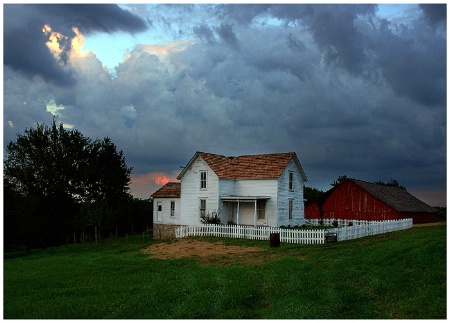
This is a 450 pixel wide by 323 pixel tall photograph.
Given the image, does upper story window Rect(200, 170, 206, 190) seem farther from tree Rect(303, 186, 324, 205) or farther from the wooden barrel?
tree Rect(303, 186, 324, 205)

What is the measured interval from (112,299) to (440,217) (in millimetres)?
56123

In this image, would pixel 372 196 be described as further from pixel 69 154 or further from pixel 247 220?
pixel 69 154

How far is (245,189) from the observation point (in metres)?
39.9

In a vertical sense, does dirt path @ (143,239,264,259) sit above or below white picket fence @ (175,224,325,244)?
below

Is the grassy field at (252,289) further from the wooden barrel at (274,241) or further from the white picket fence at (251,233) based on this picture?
the white picket fence at (251,233)

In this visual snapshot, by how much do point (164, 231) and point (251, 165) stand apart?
467 inches

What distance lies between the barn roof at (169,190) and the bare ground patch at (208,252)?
1331cm

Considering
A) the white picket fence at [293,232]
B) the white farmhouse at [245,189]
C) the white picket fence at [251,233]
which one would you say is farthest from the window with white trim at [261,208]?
the white picket fence at [293,232]

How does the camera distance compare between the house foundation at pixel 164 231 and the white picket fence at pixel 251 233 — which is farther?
the house foundation at pixel 164 231

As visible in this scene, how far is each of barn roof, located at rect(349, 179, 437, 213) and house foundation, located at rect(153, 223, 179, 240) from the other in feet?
70.6

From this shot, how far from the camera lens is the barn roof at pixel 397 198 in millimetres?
47344

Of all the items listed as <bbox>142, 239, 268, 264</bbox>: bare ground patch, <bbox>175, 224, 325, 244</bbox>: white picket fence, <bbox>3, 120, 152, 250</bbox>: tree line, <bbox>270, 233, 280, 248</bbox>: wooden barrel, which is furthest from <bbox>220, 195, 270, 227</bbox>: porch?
<bbox>3, 120, 152, 250</bbox>: tree line

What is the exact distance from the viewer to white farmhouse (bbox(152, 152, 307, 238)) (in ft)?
126

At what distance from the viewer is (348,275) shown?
51.0 feet
